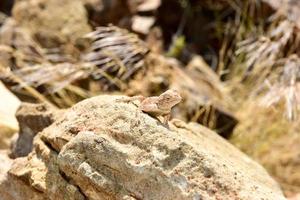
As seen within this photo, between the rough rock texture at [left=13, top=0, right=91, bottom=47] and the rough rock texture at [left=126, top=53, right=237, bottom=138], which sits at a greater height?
the rough rock texture at [left=13, top=0, right=91, bottom=47]

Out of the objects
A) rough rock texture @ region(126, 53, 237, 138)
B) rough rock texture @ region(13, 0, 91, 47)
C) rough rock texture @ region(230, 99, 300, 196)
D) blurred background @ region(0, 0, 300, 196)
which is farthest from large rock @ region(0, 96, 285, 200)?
rough rock texture @ region(13, 0, 91, 47)

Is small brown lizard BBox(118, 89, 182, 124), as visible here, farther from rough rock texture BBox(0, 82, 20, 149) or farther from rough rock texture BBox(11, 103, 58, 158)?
rough rock texture BBox(0, 82, 20, 149)

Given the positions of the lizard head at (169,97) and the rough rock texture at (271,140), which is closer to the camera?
the lizard head at (169,97)

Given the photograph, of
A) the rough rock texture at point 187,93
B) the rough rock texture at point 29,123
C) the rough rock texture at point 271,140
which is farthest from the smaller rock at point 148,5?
the rough rock texture at point 29,123

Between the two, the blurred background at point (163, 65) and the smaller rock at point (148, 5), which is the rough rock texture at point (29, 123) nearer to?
the blurred background at point (163, 65)

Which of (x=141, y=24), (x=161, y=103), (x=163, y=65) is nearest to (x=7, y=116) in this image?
(x=163, y=65)

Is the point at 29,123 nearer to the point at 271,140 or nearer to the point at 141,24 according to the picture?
the point at 271,140
